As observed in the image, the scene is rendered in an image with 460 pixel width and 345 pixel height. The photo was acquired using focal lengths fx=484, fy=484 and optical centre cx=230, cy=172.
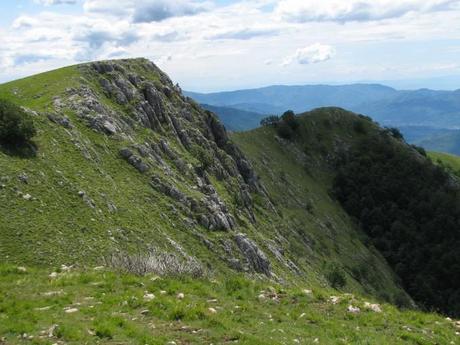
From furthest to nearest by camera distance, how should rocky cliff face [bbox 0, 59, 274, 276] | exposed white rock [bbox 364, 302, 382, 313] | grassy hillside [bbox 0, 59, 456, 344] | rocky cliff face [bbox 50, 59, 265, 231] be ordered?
1. rocky cliff face [bbox 50, 59, 265, 231]
2. rocky cliff face [bbox 0, 59, 274, 276]
3. exposed white rock [bbox 364, 302, 382, 313]
4. grassy hillside [bbox 0, 59, 456, 344]

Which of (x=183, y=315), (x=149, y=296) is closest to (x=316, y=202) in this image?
(x=149, y=296)

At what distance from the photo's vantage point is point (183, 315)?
17688mm

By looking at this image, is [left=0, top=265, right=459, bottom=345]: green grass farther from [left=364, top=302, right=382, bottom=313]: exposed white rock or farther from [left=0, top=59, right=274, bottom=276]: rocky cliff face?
[left=0, top=59, right=274, bottom=276]: rocky cliff face

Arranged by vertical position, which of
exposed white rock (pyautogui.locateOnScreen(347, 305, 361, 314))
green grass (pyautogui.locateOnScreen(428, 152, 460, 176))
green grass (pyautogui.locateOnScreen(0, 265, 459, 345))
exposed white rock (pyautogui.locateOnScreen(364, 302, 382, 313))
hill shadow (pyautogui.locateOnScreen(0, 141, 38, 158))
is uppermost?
hill shadow (pyautogui.locateOnScreen(0, 141, 38, 158))

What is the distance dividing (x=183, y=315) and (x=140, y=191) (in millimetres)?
31173

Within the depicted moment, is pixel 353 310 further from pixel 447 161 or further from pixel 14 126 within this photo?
pixel 447 161

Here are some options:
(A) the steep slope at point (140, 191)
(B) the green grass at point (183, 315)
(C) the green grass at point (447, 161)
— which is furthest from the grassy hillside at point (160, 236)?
(C) the green grass at point (447, 161)

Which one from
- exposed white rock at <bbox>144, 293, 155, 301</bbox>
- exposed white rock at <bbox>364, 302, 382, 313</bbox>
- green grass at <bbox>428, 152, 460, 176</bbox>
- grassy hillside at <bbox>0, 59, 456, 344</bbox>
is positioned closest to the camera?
grassy hillside at <bbox>0, 59, 456, 344</bbox>

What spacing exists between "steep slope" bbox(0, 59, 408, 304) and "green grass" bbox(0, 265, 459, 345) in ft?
29.0

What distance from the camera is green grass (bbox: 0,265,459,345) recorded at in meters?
15.7

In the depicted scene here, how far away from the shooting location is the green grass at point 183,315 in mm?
15656

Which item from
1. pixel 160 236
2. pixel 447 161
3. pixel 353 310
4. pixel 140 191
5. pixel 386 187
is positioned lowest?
pixel 447 161

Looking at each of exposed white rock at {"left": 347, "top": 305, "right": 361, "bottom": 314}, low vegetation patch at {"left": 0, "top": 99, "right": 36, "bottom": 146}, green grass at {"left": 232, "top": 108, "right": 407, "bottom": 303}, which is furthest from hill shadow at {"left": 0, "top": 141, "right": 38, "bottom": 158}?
green grass at {"left": 232, "top": 108, "right": 407, "bottom": 303}

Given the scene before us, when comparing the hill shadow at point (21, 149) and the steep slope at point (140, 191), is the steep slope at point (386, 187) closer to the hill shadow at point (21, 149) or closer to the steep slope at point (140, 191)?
the steep slope at point (140, 191)
